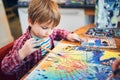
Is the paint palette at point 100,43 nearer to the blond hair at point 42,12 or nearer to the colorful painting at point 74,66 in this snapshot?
the colorful painting at point 74,66

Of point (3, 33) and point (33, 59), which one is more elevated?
point (33, 59)

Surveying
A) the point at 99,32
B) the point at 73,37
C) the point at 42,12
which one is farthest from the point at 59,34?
the point at 42,12

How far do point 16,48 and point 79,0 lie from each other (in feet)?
3.66

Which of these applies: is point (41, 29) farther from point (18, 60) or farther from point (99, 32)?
point (99, 32)

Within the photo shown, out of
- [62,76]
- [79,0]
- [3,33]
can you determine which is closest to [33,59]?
[62,76]

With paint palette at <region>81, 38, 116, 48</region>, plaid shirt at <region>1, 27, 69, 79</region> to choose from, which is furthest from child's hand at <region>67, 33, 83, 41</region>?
plaid shirt at <region>1, 27, 69, 79</region>

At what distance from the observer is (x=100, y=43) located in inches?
41.6

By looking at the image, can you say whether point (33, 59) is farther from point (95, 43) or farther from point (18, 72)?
point (95, 43)

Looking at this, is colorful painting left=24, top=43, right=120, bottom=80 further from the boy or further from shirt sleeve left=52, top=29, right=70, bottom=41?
shirt sleeve left=52, top=29, right=70, bottom=41

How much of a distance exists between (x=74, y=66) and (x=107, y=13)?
1.83 feet

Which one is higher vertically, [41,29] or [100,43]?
[41,29]

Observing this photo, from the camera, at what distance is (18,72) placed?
0.95 meters

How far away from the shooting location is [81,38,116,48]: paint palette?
102 centimetres

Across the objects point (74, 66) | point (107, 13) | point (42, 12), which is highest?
point (42, 12)
